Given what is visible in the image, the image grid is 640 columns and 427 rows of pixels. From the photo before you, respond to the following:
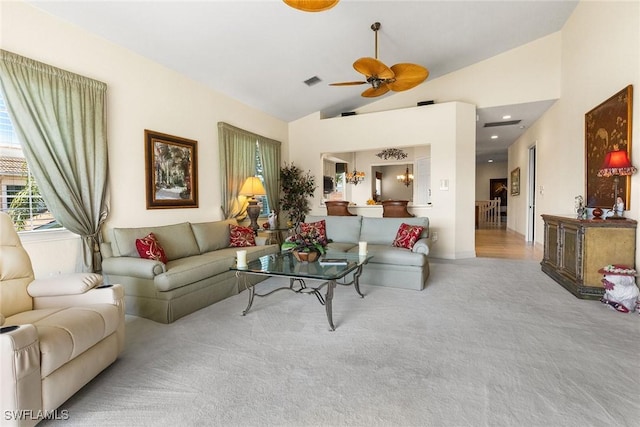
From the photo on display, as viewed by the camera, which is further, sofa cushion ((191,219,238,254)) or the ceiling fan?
sofa cushion ((191,219,238,254))

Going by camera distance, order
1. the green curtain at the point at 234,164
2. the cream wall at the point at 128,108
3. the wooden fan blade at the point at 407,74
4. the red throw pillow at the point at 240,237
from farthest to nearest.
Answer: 1. the green curtain at the point at 234,164
2. the red throw pillow at the point at 240,237
3. the wooden fan blade at the point at 407,74
4. the cream wall at the point at 128,108

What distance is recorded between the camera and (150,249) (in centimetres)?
321

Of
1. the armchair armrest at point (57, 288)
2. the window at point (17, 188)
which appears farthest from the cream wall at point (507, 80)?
the armchair armrest at point (57, 288)

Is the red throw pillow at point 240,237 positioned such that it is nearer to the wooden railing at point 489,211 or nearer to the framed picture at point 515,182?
the framed picture at point 515,182

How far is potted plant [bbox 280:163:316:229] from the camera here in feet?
22.1

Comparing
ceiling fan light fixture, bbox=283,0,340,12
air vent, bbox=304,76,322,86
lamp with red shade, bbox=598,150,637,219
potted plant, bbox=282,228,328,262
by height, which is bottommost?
potted plant, bbox=282,228,328,262

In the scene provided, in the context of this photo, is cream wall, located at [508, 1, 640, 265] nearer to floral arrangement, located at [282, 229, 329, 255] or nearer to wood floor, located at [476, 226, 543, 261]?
wood floor, located at [476, 226, 543, 261]

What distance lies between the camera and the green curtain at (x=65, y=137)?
2.69 metres

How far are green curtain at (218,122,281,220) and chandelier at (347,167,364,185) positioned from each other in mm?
4384

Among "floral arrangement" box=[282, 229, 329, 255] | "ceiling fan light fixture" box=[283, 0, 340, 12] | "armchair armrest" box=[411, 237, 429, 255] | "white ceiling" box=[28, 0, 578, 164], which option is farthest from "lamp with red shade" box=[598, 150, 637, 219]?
"ceiling fan light fixture" box=[283, 0, 340, 12]

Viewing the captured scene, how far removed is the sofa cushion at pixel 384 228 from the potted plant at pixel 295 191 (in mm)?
2220

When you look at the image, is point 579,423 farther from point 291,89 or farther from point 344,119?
point 344,119

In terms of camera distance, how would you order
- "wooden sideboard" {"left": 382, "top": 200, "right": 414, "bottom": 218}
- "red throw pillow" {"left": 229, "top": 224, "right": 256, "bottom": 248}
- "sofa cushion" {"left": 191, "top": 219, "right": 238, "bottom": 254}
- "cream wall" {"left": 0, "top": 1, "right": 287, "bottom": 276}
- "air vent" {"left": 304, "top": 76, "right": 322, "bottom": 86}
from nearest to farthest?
"cream wall" {"left": 0, "top": 1, "right": 287, "bottom": 276} → "sofa cushion" {"left": 191, "top": 219, "right": 238, "bottom": 254} → "red throw pillow" {"left": 229, "top": 224, "right": 256, "bottom": 248} → "air vent" {"left": 304, "top": 76, "right": 322, "bottom": 86} → "wooden sideboard" {"left": 382, "top": 200, "right": 414, "bottom": 218}

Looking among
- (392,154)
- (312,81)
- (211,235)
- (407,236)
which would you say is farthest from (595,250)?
(392,154)
